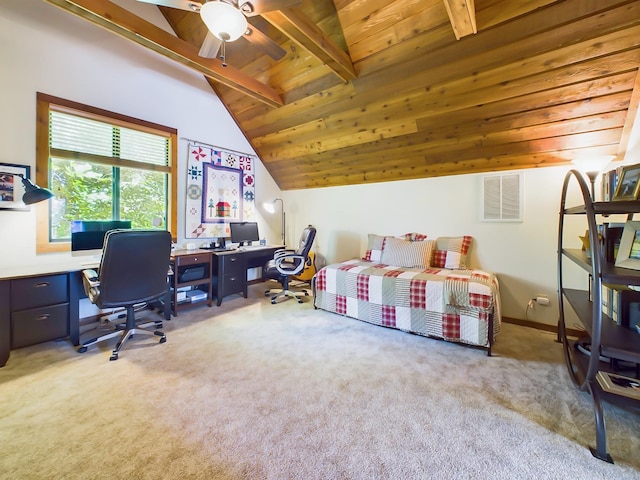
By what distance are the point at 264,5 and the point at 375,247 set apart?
2.92 metres

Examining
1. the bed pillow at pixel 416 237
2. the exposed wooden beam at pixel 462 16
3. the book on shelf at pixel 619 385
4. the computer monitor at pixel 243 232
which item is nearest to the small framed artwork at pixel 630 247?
the book on shelf at pixel 619 385

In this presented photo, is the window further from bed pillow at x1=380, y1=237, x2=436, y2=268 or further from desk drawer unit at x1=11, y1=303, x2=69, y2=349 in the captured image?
bed pillow at x1=380, y1=237, x2=436, y2=268

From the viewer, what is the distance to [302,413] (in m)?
1.56

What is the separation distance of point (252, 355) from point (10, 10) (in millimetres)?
3798

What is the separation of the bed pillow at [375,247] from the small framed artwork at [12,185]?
379 centimetres

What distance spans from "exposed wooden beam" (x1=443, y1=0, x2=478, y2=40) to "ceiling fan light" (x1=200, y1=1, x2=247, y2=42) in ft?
4.40

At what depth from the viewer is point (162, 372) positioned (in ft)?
6.51

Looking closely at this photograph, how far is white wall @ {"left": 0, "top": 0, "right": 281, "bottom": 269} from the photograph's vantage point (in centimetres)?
241

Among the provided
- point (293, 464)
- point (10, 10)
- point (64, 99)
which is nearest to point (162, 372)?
point (293, 464)

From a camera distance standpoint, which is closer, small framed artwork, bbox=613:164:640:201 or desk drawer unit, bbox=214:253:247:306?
small framed artwork, bbox=613:164:640:201

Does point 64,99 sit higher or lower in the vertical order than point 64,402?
higher

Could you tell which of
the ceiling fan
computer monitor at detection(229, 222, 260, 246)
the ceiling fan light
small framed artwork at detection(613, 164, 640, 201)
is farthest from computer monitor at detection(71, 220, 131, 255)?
small framed artwork at detection(613, 164, 640, 201)

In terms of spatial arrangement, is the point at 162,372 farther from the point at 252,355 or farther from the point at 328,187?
the point at 328,187

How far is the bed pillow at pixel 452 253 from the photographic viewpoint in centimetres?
318
